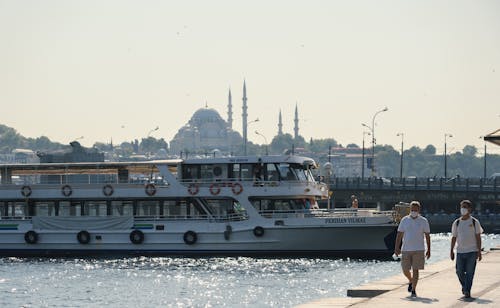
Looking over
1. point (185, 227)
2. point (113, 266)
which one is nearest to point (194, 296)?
point (113, 266)

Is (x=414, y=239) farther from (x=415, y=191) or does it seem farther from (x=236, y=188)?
(x=415, y=191)

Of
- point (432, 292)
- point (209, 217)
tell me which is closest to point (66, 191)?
point (209, 217)

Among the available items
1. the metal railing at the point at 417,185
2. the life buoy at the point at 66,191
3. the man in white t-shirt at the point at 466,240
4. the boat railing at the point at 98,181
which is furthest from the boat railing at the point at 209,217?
the metal railing at the point at 417,185

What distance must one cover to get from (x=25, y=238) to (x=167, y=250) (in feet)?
25.6

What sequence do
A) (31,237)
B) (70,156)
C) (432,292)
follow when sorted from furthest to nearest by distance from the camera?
(70,156), (31,237), (432,292)

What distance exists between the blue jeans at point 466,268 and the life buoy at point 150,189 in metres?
34.0

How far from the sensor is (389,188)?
115 metres

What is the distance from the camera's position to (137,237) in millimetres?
58406

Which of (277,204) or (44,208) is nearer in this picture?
(277,204)

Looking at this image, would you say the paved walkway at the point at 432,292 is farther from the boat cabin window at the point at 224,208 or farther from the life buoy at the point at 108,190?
the life buoy at the point at 108,190

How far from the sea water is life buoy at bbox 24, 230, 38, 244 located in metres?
1.42

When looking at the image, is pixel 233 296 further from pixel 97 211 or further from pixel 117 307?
pixel 97 211

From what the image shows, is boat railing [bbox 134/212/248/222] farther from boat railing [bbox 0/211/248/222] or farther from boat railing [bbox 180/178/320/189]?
boat railing [bbox 180/178/320/189]

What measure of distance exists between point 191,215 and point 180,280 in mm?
11915
